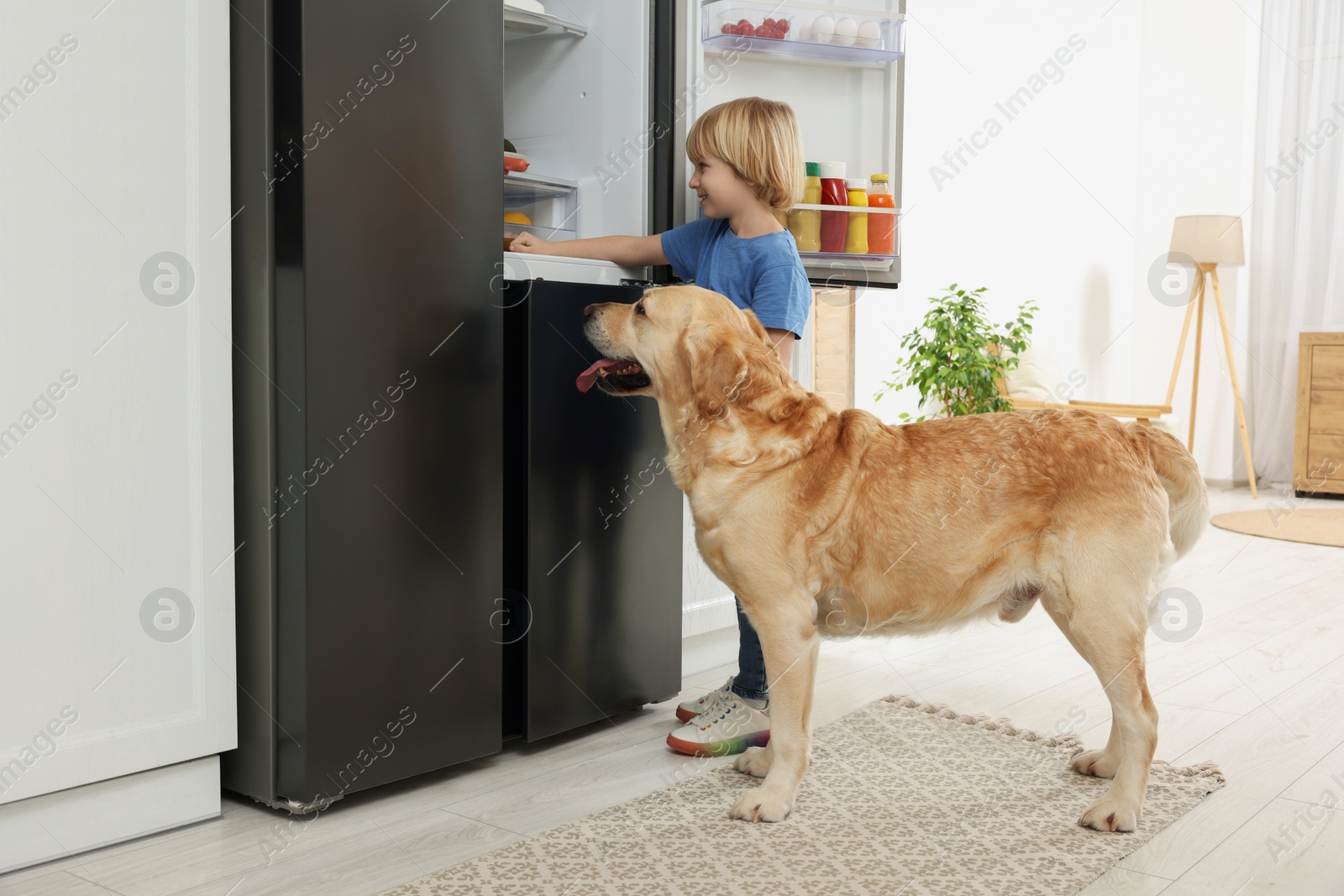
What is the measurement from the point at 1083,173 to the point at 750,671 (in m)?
6.03

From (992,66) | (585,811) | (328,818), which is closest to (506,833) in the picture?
Result: (585,811)

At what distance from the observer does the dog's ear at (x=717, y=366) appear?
1.96 m

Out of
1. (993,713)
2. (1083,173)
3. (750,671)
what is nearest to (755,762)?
(750,671)

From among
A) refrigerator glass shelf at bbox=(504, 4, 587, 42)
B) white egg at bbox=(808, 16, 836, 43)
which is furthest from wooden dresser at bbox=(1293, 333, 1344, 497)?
refrigerator glass shelf at bbox=(504, 4, 587, 42)

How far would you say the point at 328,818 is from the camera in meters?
1.92

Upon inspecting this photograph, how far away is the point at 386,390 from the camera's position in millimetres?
1966

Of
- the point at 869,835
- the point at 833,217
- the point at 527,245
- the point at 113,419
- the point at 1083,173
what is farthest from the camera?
the point at 1083,173

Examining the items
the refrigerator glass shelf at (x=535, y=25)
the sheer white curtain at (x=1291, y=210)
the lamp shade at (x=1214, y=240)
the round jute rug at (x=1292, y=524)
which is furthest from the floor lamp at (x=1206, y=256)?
the refrigerator glass shelf at (x=535, y=25)

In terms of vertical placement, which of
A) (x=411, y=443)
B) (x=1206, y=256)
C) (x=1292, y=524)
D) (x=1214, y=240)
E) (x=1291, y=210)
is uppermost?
(x=1291, y=210)

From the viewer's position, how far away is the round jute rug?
5.10 metres

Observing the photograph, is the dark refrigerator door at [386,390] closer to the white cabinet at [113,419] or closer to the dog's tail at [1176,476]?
the white cabinet at [113,419]

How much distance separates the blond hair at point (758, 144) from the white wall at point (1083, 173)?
3.26 metres

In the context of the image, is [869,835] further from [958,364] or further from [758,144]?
[958,364]

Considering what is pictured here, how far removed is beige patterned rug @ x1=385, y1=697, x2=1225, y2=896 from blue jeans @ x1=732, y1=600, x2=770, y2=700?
21 cm
